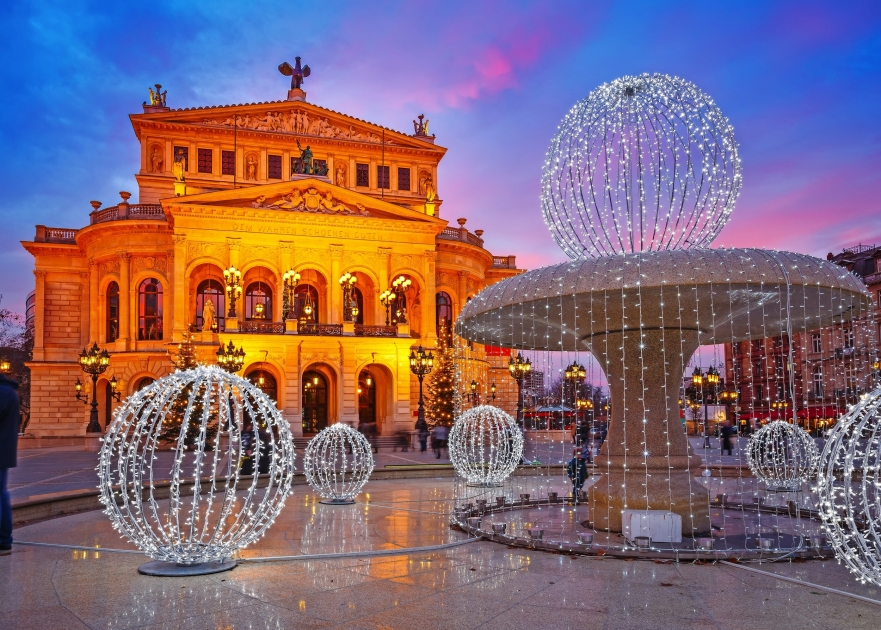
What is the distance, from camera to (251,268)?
42344 millimetres

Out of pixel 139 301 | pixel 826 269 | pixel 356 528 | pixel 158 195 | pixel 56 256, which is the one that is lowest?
pixel 356 528

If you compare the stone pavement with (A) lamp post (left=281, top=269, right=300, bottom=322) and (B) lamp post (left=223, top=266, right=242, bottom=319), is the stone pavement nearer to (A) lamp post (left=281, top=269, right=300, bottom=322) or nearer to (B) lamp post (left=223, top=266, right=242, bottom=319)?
(B) lamp post (left=223, top=266, right=242, bottom=319)

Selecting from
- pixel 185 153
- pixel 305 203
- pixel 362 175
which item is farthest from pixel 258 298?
pixel 362 175

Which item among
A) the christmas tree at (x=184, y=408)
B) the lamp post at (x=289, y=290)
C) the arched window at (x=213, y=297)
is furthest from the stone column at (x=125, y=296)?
the lamp post at (x=289, y=290)

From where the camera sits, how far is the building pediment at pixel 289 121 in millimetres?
45250

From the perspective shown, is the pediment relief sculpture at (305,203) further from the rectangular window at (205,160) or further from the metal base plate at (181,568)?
the metal base plate at (181,568)

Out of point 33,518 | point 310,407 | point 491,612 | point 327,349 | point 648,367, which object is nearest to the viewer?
point 491,612

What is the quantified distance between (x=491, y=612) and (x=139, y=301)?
4063 centimetres

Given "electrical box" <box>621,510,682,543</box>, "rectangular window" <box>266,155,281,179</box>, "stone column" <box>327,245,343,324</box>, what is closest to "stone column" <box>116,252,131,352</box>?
"rectangular window" <box>266,155,281,179</box>

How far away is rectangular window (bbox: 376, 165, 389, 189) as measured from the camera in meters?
48.4

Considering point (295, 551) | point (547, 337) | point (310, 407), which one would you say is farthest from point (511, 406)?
point (295, 551)

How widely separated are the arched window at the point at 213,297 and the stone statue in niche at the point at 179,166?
5782mm

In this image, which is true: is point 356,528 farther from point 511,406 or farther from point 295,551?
point 511,406

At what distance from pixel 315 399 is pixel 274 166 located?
14693 millimetres
